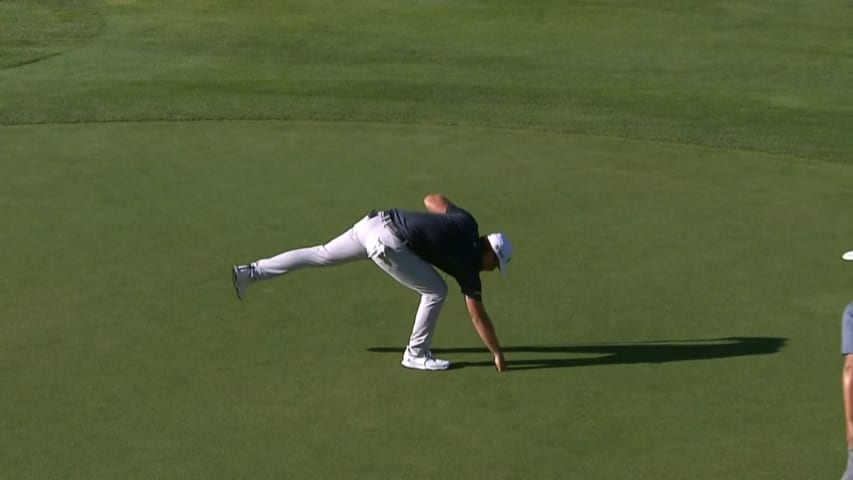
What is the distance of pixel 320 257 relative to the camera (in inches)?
540

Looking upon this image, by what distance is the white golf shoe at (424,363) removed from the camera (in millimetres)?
13188

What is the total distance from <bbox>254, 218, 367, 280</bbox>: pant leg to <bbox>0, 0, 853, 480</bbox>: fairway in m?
0.58

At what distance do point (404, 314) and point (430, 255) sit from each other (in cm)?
164

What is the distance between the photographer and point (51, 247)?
16266mm

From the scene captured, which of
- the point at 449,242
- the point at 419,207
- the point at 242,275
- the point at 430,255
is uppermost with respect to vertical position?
the point at 449,242

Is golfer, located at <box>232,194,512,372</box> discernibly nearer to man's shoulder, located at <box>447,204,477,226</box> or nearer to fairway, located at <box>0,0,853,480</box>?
man's shoulder, located at <box>447,204,477,226</box>

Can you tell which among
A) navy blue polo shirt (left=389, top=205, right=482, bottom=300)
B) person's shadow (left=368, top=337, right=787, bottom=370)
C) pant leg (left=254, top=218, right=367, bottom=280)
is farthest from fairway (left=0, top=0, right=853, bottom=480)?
navy blue polo shirt (left=389, top=205, right=482, bottom=300)

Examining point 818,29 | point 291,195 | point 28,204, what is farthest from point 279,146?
point 818,29

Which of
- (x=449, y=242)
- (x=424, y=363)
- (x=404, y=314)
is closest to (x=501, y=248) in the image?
(x=449, y=242)

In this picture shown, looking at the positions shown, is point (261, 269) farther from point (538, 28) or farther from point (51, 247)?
point (538, 28)

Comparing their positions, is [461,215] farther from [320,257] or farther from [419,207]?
[419,207]

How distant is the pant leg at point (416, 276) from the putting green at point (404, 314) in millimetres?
380

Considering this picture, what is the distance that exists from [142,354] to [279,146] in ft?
24.1

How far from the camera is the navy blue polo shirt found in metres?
12.8
